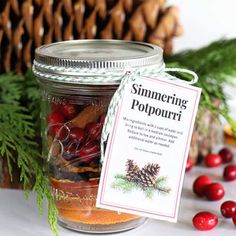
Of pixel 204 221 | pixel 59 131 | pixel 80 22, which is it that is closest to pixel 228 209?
pixel 204 221

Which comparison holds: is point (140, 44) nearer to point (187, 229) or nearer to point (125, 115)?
point (125, 115)

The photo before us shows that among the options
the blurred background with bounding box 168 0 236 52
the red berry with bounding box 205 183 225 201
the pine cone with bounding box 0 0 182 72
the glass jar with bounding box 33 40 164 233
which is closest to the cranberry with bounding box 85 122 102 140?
the glass jar with bounding box 33 40 164 233

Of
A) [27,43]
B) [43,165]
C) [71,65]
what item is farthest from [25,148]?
[27,43]

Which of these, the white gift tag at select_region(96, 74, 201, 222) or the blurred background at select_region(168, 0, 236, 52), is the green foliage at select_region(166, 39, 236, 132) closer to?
the white gift tag at select_region(96, 74, 201, 222)

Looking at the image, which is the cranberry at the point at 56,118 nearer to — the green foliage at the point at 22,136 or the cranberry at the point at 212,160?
the green foliage at the point at 22,136

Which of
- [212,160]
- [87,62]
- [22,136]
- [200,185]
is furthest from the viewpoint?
[212,160]

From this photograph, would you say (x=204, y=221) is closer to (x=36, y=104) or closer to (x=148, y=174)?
(x=148, y=174)
